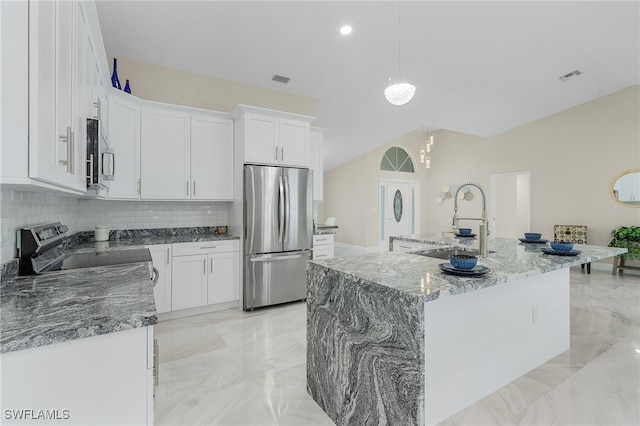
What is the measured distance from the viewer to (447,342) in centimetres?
164

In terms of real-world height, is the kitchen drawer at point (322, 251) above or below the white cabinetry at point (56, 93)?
below

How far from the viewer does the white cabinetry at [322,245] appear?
165 inches

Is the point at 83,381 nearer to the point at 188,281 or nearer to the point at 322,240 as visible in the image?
the point at 188,281

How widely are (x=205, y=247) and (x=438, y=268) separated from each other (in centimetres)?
259

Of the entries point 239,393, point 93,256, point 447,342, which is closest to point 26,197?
point 93,256

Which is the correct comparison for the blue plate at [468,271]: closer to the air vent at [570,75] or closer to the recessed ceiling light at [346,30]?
the recessed ceiling light at [346,30]

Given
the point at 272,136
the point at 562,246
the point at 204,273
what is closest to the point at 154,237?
the point at 204,273

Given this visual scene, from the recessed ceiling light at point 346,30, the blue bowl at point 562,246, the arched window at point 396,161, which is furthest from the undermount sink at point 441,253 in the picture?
the arched window at point 396,161

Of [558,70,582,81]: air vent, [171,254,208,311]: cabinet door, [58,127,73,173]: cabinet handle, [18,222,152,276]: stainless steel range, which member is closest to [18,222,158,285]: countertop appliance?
[18,222,152,276]: stainless steel range

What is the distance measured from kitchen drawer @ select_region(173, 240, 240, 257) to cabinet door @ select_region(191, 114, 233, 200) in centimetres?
58

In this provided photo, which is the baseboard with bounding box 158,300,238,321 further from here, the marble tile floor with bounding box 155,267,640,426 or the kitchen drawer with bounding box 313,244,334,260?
the kitchen drawer with bounding box 313,244,334,260

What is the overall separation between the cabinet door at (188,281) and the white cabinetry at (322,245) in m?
1.42

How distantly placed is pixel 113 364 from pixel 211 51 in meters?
3.52

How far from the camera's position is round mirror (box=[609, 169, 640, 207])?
5348 mm
